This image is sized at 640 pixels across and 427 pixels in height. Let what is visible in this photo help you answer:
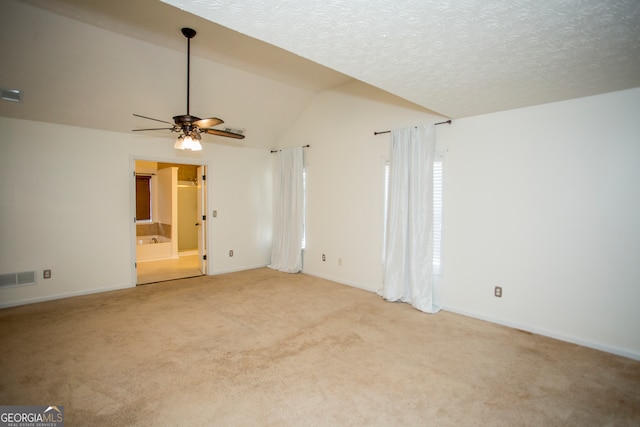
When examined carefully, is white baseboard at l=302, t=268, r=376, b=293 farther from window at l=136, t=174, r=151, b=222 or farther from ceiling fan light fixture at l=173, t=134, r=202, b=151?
window at l=136, t=174, r=151, b=222

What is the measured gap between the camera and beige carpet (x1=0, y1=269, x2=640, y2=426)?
2145 millimetres

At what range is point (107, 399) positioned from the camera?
7.46 feet

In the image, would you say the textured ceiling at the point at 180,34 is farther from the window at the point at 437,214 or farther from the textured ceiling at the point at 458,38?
the window at the point at 437,214

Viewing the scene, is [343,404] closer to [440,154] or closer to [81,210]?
[440,154]

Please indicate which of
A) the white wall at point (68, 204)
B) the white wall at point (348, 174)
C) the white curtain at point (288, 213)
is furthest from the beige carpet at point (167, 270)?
the white wall at point (348, 174)

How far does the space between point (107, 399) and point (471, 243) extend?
13.0ft

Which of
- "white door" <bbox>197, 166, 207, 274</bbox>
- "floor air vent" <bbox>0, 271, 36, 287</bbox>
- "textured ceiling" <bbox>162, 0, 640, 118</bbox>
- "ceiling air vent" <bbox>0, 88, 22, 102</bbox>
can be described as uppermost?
"ceiling air vent" <bbox>0, 88, 22, 102</bbox>

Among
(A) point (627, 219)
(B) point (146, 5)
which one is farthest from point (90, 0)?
(A) point (627, 219)

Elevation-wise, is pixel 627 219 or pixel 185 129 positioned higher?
pixel 185 129

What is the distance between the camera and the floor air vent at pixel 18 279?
4109 millimetres

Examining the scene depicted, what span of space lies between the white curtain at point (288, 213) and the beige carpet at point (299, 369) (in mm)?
2052

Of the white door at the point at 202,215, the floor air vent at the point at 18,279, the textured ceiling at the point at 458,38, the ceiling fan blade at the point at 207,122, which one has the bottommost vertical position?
the floor air vent at the point at 18,279

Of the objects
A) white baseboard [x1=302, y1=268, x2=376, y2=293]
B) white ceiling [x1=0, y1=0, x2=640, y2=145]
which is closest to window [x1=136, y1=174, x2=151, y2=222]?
white ceiling [x1=0, y1=0, x2=640, y2=145]

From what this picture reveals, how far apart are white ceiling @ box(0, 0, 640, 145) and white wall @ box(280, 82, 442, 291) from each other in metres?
1.27
